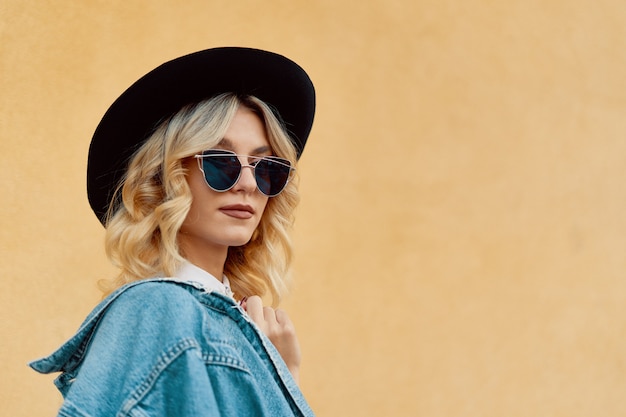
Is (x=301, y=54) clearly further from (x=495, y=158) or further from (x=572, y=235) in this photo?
(x=572, y=235)

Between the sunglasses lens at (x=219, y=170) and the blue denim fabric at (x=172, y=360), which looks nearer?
the blue denim fabric at (x=172, y=360)

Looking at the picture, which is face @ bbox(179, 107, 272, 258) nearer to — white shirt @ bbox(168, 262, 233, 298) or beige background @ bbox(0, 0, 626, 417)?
white shirt @ bbox(168, 262, 233, 298)

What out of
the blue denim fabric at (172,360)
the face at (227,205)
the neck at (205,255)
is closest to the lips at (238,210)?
the face at (227,205)

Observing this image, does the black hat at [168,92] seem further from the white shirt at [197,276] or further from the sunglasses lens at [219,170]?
the white shirt at [197,276]

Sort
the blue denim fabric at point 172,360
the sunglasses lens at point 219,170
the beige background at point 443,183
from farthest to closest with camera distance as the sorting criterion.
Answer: the beige background at point 443,183 < the sunglasses lens at point 219,170 < the blue denim fabric at point 172,360

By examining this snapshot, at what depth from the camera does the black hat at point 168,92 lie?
2.05 metres

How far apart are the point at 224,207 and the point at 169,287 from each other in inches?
13.3

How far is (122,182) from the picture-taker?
2.13 metres

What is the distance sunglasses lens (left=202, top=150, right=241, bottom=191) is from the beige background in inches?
53.8

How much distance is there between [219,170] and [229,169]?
0.07 feet

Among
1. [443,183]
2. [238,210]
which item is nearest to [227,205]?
[238,210]

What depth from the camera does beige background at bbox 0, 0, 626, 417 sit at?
3588 millimetres

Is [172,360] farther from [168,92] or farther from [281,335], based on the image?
[168,92]

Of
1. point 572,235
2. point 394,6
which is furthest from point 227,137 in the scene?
point 572,235
